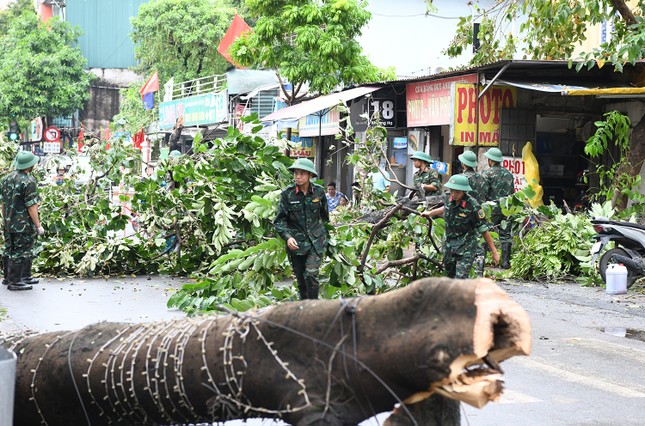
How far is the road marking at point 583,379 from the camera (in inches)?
287

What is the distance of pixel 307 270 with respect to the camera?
977cm

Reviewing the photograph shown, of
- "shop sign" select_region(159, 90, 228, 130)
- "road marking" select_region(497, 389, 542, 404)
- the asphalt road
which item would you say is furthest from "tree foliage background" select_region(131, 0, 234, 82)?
"road marking" select_region(497, 389, 542, 404)

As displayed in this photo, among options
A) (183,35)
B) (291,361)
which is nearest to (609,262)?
(291,361)

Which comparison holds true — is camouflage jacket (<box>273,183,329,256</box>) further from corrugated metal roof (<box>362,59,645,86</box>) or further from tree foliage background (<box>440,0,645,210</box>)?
corrugated metal roof (<box>362,59,645,86</box>)

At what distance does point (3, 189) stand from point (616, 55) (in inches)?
334

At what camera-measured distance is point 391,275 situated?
36.9 ft

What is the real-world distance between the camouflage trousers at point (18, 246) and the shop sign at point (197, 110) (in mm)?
18528

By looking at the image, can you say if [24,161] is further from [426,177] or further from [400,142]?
[400,142]

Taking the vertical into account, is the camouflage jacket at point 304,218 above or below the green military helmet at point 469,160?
below

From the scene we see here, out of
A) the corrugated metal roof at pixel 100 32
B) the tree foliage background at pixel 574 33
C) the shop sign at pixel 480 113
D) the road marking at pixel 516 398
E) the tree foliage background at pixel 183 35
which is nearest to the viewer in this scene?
the road marking at pixel 516 398

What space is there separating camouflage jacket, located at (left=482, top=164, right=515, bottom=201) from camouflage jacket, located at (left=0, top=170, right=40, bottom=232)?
262 inches

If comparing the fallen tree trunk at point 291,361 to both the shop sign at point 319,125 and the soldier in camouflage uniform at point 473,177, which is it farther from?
the shop sign at point 319,125

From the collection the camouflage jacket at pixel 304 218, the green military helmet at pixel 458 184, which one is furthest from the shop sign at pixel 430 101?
the camouflage jacket at pixel 304 218

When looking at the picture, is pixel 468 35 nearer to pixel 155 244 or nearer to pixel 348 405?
pixel 155 244
